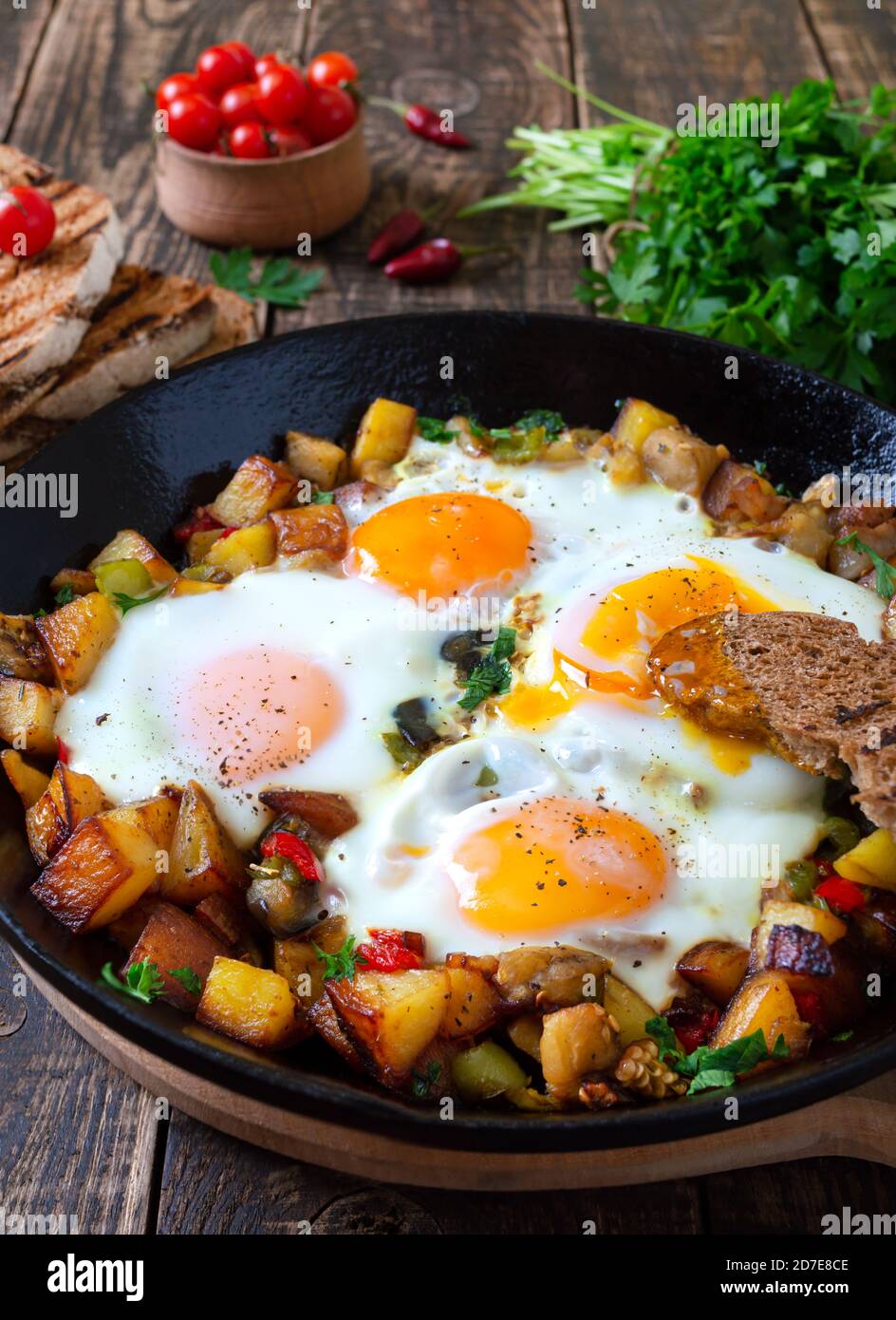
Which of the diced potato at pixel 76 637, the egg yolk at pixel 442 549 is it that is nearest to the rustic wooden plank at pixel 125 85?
the egg yolk at pixel 442 549

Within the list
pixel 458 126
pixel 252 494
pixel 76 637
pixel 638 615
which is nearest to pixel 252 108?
pixel 458 126

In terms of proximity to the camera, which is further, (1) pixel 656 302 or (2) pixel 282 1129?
(1) pixel 656 302

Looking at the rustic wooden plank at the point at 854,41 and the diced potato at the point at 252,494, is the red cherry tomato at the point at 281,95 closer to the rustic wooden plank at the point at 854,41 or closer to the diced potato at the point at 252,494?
the diced potato at the point at 252,494

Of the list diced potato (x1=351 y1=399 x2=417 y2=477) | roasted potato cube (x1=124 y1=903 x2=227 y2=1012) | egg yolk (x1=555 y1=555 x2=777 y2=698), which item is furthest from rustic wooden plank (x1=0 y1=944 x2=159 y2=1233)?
diced potato (x1=351 y1=399 x2=417 y2=477)

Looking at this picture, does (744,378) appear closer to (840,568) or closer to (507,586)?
(840,568)

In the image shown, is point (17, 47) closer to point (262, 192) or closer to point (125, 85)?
point (125, 85)

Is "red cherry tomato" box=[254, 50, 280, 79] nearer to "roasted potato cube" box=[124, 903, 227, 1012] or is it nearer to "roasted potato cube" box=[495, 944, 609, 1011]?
"roasted potato cube" box=[124, 903, 227, 1012]
